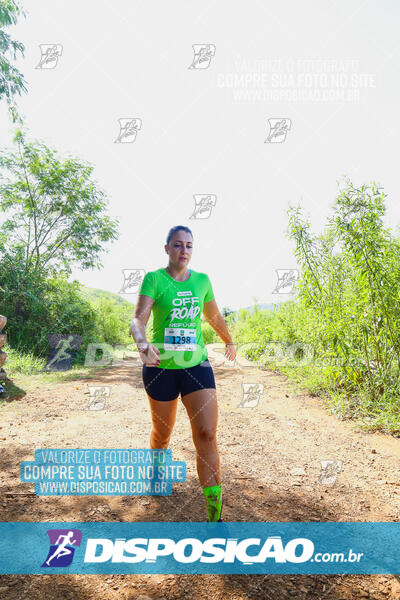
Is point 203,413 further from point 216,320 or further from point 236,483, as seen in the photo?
point 236,483

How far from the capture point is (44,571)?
2.02m

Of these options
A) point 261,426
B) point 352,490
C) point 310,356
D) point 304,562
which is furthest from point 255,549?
point 310,356

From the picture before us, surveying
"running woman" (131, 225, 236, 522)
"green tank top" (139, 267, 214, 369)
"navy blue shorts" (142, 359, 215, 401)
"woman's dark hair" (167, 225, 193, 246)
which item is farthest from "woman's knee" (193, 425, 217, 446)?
"woman's dark hair" (167, 225, 193, 246)

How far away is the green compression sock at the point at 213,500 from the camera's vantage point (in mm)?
2230

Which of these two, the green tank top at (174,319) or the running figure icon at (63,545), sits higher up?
the green tank top at (174,319)

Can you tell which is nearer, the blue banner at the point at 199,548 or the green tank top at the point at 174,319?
the blue banner at the point at 199,548

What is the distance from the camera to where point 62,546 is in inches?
87.3

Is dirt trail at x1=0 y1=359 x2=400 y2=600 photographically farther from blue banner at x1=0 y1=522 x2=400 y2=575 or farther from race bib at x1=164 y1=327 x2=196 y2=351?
race bib at x1=164 y1=327 x2=196 y2=351

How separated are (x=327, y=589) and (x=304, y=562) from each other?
23 cm

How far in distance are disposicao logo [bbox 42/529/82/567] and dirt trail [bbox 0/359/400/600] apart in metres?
0.12

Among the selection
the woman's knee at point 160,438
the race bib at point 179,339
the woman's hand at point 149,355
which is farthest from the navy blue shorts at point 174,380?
the woman's knee at point 160,438

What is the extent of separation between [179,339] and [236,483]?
1.54m

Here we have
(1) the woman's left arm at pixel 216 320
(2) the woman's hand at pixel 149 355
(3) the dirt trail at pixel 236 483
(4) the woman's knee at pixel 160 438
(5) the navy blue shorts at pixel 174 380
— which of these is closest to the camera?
(3) the dirt trail at pixel 236 483

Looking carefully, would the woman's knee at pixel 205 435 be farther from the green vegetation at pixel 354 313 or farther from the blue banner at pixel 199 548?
the green vegetation at pixel 354 313
